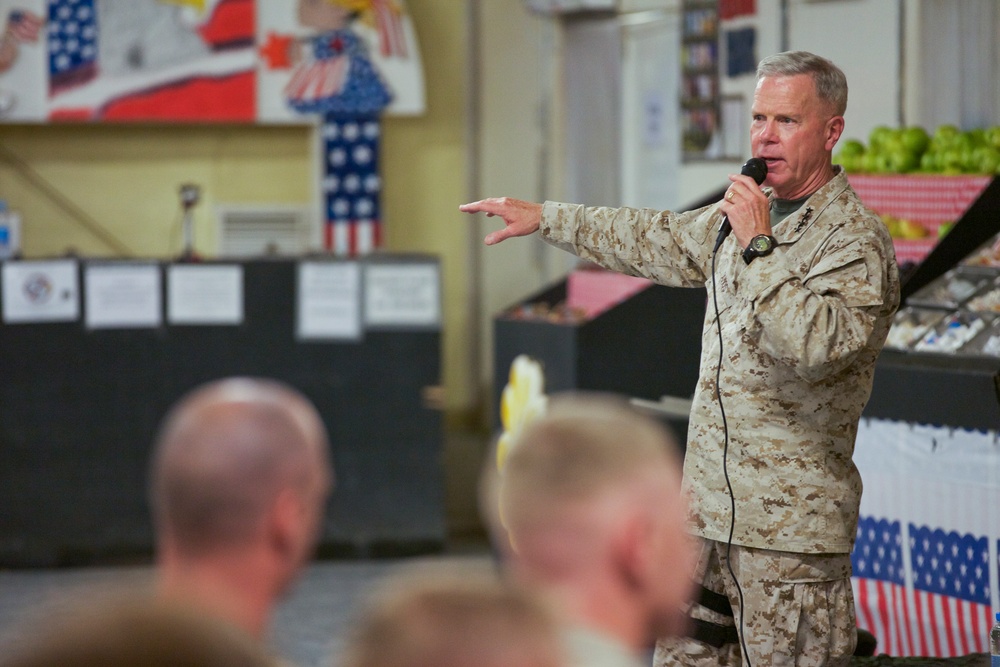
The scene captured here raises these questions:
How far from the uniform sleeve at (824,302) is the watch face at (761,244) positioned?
37mm

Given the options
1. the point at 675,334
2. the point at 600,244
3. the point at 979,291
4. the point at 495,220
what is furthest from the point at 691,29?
the point at 600,244

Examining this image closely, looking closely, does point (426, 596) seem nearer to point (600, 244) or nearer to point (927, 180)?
point (600, 244)

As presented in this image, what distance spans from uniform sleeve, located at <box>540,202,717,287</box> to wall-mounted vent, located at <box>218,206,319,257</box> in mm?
5216

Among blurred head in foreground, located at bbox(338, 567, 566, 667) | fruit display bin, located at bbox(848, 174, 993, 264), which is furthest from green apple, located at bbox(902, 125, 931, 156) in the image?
blurred head in foreground, located at bbox(338, 567, 566, 667)

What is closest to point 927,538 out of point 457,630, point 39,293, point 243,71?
point 457,630

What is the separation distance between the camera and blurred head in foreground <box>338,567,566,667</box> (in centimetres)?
99

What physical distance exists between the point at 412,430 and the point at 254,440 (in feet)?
15.9

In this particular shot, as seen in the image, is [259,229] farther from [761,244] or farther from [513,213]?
[761,244]

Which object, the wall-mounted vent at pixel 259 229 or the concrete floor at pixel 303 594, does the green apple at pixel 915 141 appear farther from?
the wall-mounted vent at pixel 259 229

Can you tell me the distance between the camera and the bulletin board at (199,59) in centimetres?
743

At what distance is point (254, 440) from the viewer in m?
1.34

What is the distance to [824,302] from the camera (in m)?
2.42

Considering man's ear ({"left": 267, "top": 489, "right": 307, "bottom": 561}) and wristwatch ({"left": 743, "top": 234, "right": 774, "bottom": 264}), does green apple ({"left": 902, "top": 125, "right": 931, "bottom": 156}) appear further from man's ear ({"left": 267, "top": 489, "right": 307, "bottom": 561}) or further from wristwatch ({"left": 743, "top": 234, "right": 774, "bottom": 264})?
man's ear ({"left": 267, "top": 489, "right": 307, "bottom": 561})

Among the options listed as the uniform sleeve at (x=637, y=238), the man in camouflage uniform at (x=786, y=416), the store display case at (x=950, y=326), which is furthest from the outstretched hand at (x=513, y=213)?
the store display case at (x=950, y=326)
